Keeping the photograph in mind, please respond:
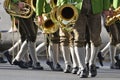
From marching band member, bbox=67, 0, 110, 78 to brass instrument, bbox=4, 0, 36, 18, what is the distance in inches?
77.6

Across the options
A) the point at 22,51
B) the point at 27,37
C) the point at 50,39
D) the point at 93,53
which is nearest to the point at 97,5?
the point at 93,53

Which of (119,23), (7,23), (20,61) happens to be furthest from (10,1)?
(7,23)

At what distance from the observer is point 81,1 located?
32.1ft

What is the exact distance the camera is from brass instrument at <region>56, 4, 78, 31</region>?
9.77m

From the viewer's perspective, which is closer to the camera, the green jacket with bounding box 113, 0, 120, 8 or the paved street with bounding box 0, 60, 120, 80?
the paved street with bounding box 0, 60, 120, 80

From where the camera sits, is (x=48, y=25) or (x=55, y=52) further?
(x=55, y=52)

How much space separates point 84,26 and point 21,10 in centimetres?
244

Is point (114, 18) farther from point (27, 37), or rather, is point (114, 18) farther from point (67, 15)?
point (27, 37)

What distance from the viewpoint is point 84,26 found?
9.83 m

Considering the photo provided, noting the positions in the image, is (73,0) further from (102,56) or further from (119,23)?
(102,56)

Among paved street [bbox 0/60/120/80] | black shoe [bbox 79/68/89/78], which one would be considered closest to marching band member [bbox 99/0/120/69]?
paved street [bbox 0/60/120/80]

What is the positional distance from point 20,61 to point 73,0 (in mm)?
2658

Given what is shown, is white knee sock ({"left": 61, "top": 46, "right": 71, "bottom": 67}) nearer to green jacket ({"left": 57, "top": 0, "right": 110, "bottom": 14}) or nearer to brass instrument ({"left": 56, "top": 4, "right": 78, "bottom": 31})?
brass instrument ({"left": 56, "top": 4, "right": 78, "bottom": 31})

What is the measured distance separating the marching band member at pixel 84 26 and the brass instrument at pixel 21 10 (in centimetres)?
197
